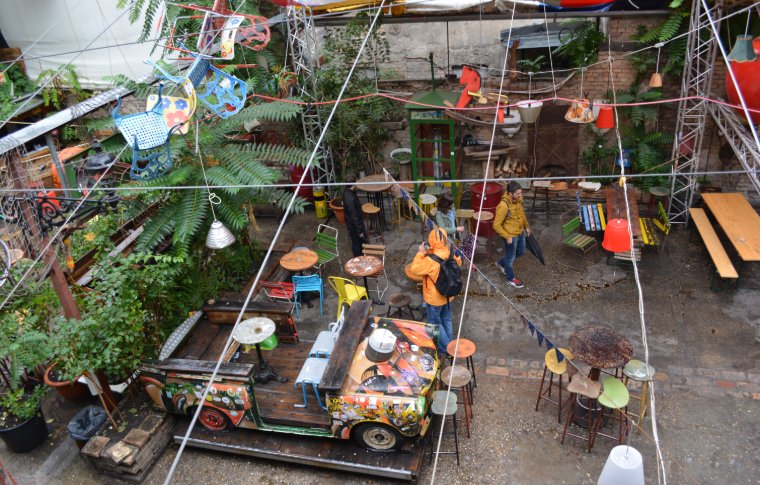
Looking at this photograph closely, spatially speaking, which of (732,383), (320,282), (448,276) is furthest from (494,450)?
(320,282)

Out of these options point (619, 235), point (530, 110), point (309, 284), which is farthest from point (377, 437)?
point (530, 110)

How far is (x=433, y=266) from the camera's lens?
8234mm

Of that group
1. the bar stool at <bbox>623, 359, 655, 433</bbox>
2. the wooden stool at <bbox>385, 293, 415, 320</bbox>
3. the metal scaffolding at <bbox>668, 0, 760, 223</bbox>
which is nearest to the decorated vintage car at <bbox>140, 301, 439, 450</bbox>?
the wooden stool at <bbox>385, 293, 415, 320</bbox>

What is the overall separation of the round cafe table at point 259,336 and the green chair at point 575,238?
20.0 ft

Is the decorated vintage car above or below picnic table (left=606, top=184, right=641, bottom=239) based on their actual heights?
below

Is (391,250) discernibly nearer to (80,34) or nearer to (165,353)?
(165,353)

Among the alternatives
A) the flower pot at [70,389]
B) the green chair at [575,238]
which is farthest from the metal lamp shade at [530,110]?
the flower pot at [70,389]

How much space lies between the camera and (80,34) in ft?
48.5

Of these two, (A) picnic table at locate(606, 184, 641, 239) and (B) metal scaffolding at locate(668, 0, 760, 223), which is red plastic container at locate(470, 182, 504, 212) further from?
(B) metal scaffolding at locate(668, 0, 760, 223)

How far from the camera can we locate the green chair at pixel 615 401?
6.93 meters

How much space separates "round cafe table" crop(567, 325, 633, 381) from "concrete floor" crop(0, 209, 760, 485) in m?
1.21

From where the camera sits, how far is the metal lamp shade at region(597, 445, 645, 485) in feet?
14.3

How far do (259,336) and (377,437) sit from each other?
2041mm

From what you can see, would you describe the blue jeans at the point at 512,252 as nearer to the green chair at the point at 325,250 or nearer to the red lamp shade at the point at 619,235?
the red lamp shade at the point at 619,235
